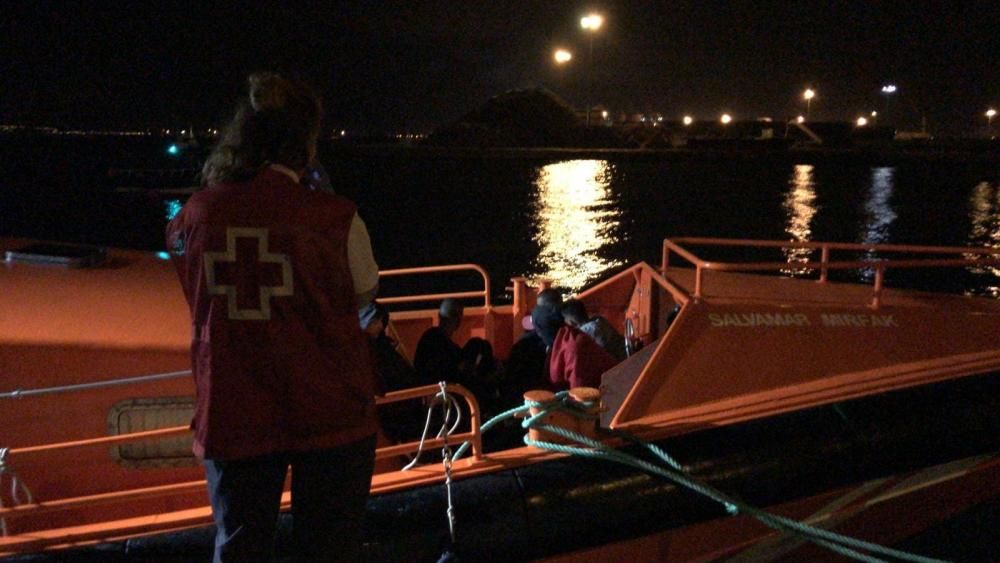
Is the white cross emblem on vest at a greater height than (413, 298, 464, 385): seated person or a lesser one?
greater

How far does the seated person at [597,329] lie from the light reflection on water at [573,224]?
14965 millimetres

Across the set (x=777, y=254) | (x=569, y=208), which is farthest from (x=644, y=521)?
(x=569, y=208)

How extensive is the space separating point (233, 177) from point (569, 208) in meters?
35.6

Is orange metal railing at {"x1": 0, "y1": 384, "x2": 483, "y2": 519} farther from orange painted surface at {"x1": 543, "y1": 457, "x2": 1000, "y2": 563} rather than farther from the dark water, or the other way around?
the dark water

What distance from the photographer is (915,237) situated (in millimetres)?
30156

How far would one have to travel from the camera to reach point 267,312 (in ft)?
6.15

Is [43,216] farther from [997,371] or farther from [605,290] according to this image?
[997,371]

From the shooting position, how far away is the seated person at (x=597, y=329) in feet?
16.6

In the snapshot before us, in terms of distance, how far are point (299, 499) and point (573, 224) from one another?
3051 cm

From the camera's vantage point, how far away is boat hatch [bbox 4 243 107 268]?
161 inches

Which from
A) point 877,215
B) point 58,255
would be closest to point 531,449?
point 58,255

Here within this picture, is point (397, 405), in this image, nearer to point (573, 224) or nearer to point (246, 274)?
point (246, 274)

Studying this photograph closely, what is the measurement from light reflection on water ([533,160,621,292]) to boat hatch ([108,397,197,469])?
17.0 metres

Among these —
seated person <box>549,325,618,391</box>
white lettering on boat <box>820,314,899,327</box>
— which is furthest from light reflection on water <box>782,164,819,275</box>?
seated person <box>549,325,618,391</box>
